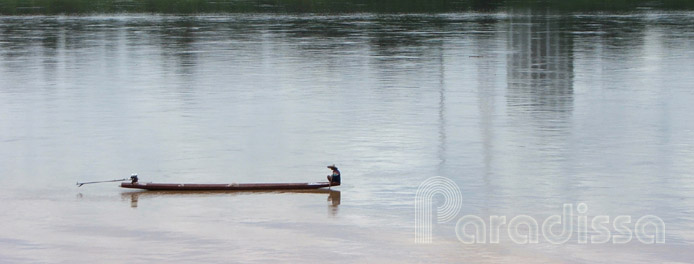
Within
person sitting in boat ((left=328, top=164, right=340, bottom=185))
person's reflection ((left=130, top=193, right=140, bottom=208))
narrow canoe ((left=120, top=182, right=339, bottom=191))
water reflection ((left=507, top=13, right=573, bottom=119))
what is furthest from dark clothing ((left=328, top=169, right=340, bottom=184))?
water reflection ((left=507, top=13, right=573, bottom=119))

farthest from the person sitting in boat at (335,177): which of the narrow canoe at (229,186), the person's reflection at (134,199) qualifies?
the person's reflection at (134,199)

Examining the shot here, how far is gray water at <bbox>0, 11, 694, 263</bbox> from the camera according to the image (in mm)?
18703

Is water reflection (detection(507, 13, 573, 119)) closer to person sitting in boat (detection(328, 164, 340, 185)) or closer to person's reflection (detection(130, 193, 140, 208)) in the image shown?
person sitting in boat (detection(328, 164, 340, 185))

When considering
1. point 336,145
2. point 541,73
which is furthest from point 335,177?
point 541,73

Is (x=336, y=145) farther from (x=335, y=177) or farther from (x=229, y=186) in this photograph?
(x=229, y=186)

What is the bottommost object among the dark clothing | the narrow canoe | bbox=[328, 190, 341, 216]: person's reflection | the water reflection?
bbox=[328, 190, 341, 216]: person's reflection

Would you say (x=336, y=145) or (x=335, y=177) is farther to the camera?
(x=336, y=145)

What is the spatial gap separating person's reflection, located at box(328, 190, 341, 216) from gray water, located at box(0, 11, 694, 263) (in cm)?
7

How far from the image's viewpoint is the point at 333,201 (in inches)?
840

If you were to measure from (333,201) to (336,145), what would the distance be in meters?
5.26

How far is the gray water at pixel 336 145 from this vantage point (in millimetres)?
18703

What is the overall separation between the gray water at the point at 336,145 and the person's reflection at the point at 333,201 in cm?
7

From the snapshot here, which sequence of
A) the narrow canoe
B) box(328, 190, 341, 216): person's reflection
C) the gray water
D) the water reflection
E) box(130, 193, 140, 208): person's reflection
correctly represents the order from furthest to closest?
the water reflection, the narrow canoe, box(130, 193, 140, 208): person's reflection, box(328, 190, 341, 216): person's reflection, the gray water

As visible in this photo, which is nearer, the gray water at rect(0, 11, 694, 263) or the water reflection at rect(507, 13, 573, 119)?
the gray water at rect(0, 11, 694, 263)
